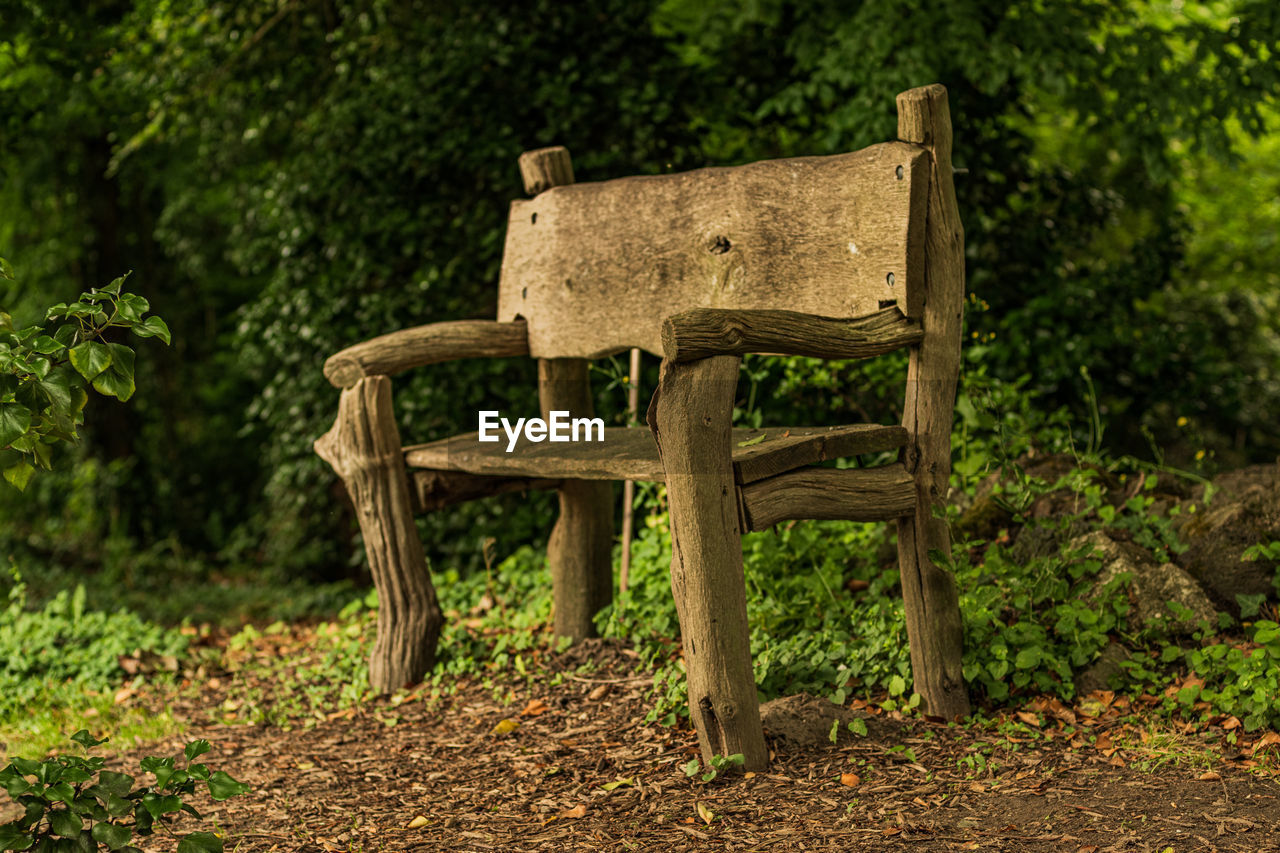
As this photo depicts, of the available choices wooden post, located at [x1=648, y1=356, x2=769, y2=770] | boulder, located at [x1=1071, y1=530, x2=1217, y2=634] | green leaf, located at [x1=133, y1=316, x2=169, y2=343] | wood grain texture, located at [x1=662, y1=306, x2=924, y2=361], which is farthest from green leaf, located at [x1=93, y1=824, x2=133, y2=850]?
boulder, located at [x1=1071, y1=530, x2=1217, y2=634]

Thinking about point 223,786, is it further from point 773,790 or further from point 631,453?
point 631,453

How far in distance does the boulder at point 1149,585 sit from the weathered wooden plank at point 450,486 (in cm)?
198

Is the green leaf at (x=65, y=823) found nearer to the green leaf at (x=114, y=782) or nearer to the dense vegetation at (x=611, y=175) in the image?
the green leaf at (x=114, y=782)

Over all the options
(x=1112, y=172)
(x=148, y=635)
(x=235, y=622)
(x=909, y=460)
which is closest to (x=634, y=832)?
(x=909, y=460)

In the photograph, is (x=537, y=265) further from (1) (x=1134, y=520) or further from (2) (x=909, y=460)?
(1) (x=1134, y=520)

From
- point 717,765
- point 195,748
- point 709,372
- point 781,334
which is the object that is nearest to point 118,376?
point 195,748

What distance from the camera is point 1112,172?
8398 mm

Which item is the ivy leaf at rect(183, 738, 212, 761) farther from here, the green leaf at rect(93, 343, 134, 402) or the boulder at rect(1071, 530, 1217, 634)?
the boulder at rect(1071, 530, 1217, 634)

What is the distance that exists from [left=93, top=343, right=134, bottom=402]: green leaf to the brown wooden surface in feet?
4.69

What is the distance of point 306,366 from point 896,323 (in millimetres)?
3882

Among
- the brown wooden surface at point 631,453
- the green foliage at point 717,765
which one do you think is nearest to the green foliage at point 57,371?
the brown wooden surface at point 631,453

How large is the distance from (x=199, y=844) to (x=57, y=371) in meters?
0.91

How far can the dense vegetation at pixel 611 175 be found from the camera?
491 centimetres

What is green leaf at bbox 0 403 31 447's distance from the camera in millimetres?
1944
